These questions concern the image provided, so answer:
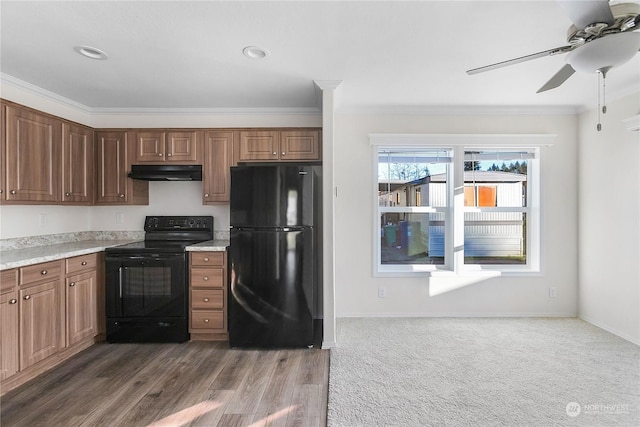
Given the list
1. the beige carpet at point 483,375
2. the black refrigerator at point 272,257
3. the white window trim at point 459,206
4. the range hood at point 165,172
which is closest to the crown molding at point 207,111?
the range hood at point 165,172

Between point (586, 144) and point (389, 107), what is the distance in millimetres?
2245

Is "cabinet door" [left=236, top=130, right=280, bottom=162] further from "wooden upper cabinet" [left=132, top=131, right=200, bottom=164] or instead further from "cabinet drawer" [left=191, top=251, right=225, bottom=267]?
"cabinet drawer" [left=191, top=251, right=225, bottom=267]

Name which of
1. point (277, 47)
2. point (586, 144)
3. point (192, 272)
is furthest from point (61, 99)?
point (586, 144)

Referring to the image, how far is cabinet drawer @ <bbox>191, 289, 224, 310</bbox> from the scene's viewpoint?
3115 mm

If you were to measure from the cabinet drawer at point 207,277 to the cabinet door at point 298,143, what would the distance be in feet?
4.60

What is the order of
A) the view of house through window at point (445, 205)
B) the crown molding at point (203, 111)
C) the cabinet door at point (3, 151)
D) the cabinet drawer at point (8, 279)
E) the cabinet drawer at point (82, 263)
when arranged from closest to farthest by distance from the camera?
the cabinet drawer at point (8, 279), the cabinet door at point (3, 151), the cabinet drawer at point (82, 263), the crown molding at point (203, 111), the view of house through window at point (445, 205)

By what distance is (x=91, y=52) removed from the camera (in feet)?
7.73

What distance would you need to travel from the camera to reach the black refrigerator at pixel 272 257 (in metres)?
2.95

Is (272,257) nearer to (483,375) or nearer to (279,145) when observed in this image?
(279,145)

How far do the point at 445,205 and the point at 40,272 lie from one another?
3.95 m

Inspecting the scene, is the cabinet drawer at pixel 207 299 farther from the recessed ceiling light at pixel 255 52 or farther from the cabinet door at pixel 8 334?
the recessed ceiling light at pixel 255 52

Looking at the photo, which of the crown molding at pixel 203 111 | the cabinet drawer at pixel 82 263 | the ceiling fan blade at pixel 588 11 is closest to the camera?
the ceiling fan blade at pixel 588 11

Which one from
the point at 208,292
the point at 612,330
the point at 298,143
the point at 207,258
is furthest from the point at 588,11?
the point at 612,330

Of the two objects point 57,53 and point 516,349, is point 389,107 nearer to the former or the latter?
point 516,349
